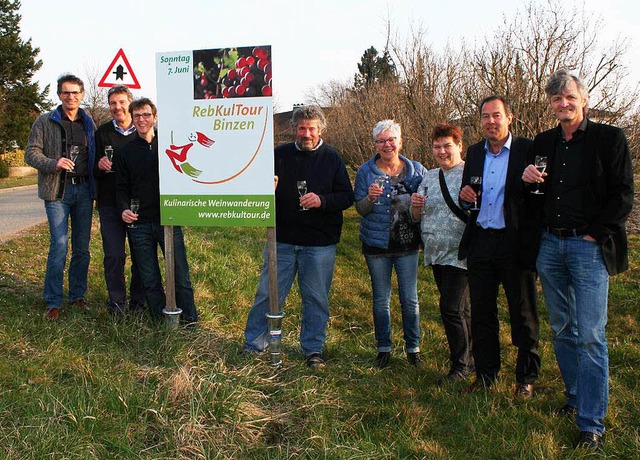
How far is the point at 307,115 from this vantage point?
4.91 meters

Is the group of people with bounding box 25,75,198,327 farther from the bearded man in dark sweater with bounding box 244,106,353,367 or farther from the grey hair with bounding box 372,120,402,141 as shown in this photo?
the grey hair with bounding box 372,120,402,141

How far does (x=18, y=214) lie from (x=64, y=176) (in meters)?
10.1

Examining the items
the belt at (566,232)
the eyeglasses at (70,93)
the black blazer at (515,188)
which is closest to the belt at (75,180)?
the eyeglasses at (70,93)

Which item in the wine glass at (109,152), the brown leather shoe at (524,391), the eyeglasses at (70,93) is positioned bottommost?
the brown leather shoe at (524,391)

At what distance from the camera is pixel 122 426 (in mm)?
3346

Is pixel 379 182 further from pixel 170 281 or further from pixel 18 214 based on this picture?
pixel 18 214

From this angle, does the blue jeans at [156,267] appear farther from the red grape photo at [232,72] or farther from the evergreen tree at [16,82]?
the evergreen tree at [16,82]

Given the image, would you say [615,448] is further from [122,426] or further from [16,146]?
[16,146]

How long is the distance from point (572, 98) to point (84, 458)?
3.64 metres

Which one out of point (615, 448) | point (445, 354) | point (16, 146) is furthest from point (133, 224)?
point (16, 146)

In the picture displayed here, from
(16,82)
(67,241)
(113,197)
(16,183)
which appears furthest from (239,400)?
(16,82)

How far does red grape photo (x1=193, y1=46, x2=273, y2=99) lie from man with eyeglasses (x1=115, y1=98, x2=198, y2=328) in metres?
0.84

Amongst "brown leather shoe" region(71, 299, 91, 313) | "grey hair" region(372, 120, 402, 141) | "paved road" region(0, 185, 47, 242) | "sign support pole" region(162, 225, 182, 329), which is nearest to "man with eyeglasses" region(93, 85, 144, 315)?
"brown leather shoe" region(71, 299, 91, 313)

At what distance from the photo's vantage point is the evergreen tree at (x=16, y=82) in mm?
37344
